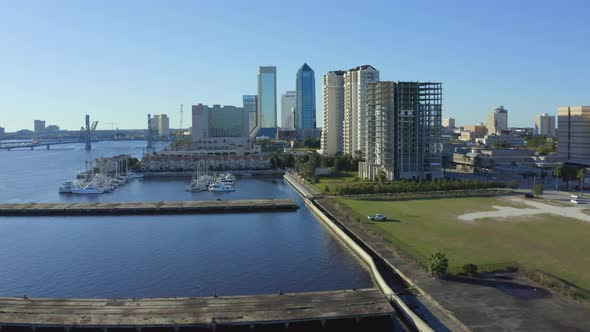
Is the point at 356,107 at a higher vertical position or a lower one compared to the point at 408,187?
higher

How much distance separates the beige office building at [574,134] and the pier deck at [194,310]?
27.8 meters

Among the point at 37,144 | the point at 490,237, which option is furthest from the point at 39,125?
the point at 490,237

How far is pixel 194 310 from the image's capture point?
32.3 ft

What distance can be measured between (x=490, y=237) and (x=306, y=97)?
257ft

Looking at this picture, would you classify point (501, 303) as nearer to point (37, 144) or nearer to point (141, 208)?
point (141, 208)

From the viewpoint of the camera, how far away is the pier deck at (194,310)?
9469 mm

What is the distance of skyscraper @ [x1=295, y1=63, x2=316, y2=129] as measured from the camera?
9206 centimetres

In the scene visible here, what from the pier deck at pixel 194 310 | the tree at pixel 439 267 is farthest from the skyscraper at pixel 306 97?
the pier deck at pixel 194 310

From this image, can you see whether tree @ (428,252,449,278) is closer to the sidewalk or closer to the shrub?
the sidewalk

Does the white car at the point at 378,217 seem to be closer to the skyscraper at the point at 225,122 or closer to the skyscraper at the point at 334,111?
the skyscraper at the point at 334,111

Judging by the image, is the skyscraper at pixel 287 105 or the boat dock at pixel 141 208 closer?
the boat dock at pixel 141 208

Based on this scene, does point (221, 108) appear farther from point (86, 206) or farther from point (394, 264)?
point (394, 264)

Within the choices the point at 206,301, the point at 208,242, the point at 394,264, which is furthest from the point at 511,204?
the point at 206,301

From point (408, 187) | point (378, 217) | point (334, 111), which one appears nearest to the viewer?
point (378, 217)
